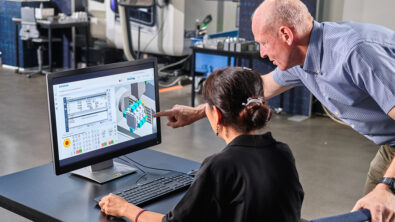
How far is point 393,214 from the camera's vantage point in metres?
1.66

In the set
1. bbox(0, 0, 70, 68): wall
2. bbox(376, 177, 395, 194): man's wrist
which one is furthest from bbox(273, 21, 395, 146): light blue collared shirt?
bbox(0, 0, 70, 68): wall

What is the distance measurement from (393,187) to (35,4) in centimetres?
767

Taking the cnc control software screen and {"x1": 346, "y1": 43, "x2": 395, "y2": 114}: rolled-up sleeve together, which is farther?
the cnc control software screen

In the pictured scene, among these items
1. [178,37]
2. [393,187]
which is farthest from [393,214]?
[178,37]

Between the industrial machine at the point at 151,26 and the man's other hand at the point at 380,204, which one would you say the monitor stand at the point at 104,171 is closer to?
the man's other hand at the point at 380,204

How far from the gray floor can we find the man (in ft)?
5.03

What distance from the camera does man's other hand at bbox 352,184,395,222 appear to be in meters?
1.54

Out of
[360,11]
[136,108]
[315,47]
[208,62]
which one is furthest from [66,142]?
[208,62]

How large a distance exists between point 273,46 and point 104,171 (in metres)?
0.87

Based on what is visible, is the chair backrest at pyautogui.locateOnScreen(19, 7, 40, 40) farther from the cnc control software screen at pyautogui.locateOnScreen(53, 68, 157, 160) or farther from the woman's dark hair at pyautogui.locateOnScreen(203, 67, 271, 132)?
the woman's dark hair at pyautogui.locateOnScreen(203, 67, 271, 132)

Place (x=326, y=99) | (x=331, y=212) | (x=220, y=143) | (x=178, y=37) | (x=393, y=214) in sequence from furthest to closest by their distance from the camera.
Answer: (x=178, y=37), (x=220, y=143), (x=331, y=212), (x=326, y=99), (x=393, y=214)

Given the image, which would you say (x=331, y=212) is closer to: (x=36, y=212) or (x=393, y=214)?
(x=393, y=214)

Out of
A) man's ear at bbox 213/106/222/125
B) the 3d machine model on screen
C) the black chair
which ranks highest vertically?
man's ear at bbox 213/106/222/125

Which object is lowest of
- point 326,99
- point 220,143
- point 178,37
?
point 220,143
